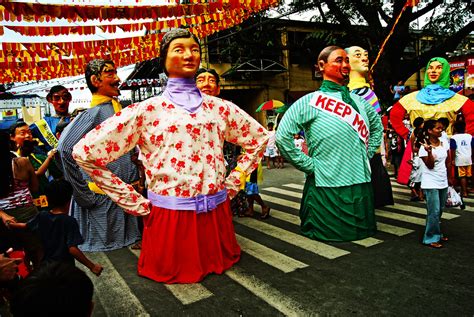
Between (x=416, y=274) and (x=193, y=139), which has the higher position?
(x=193, y=139)

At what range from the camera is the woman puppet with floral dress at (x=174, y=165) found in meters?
3.00

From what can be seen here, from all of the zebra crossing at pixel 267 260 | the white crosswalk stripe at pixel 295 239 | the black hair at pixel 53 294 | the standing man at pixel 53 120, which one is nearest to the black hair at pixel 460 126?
the zebra crossing at pixel 267 260

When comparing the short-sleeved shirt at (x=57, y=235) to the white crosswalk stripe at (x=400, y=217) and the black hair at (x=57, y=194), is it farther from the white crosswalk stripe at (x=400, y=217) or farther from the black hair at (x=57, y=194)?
the white crosswalk stripe at (x=400, y=217)

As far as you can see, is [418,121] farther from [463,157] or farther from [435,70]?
[463,157]

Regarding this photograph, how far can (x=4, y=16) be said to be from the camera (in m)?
4.70

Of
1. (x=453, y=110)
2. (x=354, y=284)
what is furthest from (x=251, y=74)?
(x=354, y=284)

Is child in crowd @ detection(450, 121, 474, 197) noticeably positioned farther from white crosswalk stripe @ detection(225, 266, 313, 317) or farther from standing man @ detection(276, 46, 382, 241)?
white crosswalk stripe @ detection(225, 266, 313, 317)

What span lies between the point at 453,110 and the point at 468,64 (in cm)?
889

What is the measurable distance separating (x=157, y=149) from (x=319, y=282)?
67.5 inches

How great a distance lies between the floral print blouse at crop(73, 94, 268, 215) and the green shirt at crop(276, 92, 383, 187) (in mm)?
1146

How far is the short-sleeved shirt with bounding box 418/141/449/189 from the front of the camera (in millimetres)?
3658

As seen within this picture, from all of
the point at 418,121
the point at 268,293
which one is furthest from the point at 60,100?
the point at 418,121

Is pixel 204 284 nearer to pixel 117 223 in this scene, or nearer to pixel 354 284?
pixel 354 284

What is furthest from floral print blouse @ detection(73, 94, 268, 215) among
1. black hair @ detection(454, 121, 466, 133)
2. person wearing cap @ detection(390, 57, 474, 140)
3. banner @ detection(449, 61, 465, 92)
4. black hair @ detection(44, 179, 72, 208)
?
banner @ detection(449, 61, 465, 92)
